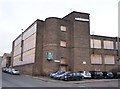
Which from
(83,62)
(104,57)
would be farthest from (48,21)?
(104,57)

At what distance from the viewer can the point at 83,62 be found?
Result: 2024 inches

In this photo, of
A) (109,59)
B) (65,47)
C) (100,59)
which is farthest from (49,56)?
(109,59)

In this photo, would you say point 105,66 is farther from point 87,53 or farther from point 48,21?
point 48,21

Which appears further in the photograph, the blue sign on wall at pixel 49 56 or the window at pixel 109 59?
the window at pixel 109 59

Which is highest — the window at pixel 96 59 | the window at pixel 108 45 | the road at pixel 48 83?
the window at pixel 108 45

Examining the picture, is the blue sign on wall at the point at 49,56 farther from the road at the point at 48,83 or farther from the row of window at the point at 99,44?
the road at the point at 48,83

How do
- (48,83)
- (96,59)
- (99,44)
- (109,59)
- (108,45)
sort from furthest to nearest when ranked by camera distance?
(108,45) → (109,59) → (99,44) → (96,59) → (48,83)

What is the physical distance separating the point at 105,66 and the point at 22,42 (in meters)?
24.5

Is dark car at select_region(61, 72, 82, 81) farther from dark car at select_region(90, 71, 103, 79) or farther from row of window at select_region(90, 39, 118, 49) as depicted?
row of window at select_region(90, 39, 118, 49)

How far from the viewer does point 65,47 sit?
5253 centimetres

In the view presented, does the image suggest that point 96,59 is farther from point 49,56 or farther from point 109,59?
point 49,56

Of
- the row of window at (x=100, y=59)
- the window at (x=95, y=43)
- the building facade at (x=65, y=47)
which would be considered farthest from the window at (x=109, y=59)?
the window at (x=95, y=43)

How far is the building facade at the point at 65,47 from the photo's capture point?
50.3 m

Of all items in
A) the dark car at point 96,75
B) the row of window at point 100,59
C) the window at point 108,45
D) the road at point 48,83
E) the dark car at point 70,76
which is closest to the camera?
the road at point 48,83
